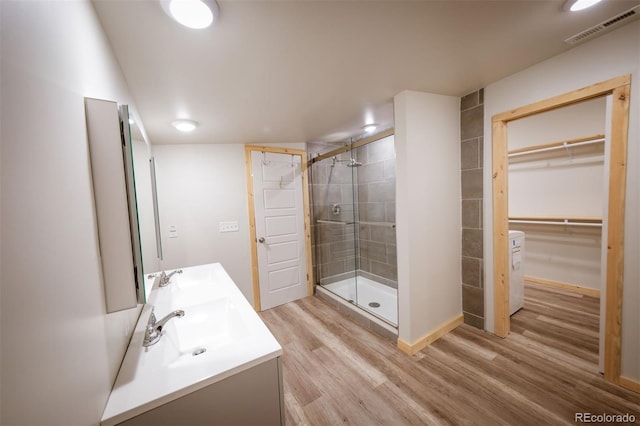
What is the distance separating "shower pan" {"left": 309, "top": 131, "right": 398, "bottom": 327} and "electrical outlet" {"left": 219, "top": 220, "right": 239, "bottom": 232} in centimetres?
113

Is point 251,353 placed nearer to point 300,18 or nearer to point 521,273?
point 300,18

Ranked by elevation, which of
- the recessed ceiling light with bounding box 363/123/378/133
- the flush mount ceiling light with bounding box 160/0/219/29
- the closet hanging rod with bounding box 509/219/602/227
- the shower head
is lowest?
the closet hanging rod with bounding box 509/219/602/227

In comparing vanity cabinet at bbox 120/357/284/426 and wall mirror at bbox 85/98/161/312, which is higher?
wall mirror at bbox 85/98/161/312

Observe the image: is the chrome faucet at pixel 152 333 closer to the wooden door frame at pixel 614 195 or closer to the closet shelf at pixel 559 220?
the wooden door frame at pixel 614 195

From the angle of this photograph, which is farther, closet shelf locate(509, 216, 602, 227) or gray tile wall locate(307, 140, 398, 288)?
gray tile wall locate(307, 140, 398, 288)

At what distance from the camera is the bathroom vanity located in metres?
0.79

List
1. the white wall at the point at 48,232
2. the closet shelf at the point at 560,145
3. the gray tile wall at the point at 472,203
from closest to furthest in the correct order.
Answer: the white wall at the point at 48,232 < the gray tile wall at the point at 472,203 < the closet shelf at the point at 560,145

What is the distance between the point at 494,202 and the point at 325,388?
211cm

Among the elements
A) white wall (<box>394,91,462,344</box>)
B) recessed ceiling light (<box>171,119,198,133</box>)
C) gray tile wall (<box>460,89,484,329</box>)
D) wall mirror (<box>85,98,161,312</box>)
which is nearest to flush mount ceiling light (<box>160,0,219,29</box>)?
wall mirror (<box>85,98,161,312</box>)

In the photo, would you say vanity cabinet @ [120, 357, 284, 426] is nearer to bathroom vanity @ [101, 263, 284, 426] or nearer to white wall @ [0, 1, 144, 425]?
bathroom vanity @ [101, 263, 284, 426]

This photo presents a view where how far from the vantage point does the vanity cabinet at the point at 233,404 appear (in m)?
0.81

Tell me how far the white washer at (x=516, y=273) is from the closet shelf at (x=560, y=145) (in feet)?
4.80

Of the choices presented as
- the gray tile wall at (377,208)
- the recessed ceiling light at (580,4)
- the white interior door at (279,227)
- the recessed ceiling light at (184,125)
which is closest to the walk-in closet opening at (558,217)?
the gray tile wall at (377,208)

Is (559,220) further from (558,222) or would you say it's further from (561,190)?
(561,190)
